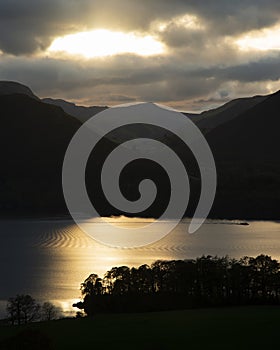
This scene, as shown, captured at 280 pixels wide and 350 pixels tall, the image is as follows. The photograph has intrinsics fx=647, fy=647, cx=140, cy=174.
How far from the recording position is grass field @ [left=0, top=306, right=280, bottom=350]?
44.2 metres

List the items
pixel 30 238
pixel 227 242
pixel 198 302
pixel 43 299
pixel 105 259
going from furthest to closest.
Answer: pixel 30 238
pixel 227 242
pixel 105 259
pixel 43 299
pixel 198 302

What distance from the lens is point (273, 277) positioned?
6619cm

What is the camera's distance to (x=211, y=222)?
196875 mm

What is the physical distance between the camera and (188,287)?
218 ft

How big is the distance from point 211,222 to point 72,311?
132 m

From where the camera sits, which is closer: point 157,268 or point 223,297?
point 223,297

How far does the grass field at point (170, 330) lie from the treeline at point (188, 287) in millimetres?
5823

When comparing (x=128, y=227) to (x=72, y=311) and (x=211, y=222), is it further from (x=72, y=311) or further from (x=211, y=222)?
(x=72, y=311)

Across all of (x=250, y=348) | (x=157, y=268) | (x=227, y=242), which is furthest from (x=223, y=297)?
(x=227, y=242)

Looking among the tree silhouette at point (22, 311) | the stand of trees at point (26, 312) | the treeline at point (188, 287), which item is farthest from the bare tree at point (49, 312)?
the treeline at point (188, 287)

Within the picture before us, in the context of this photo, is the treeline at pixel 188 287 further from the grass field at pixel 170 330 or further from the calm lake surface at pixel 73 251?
the calm lake surface at pixel 73 251

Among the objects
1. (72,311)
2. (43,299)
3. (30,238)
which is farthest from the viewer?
(30,238)

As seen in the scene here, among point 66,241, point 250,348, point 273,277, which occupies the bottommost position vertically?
point 250,348

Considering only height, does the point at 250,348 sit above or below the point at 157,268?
below
